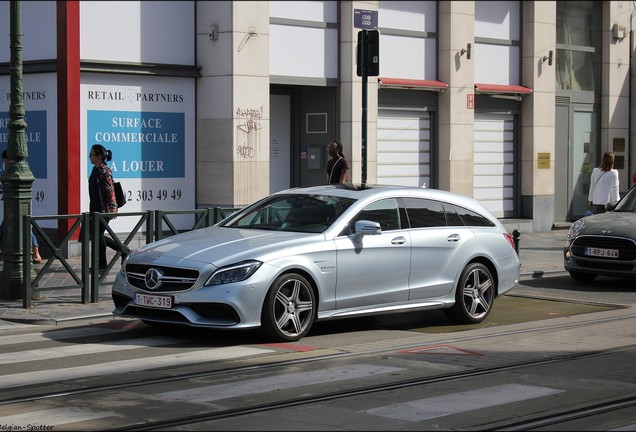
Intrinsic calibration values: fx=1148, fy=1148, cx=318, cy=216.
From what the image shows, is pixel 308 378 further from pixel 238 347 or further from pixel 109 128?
pixel 109 128

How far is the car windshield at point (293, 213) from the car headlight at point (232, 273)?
106cm

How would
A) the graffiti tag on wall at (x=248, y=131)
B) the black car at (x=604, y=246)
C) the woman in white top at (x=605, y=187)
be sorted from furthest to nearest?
1. the woman in white top at (x=605, y=187)
2. the graffiti tag on wall at (x=248, y=131)
3. the black car at (x=604, y=246)

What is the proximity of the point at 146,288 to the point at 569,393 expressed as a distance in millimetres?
4383

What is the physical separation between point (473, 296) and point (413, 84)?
37.4 feet

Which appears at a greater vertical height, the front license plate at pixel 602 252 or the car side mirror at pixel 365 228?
the car side mirror at pixel 365 228

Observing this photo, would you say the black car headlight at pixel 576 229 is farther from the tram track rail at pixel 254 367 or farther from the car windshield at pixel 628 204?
the tram track rail at pixel 254 367

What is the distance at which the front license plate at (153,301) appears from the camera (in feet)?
35.8

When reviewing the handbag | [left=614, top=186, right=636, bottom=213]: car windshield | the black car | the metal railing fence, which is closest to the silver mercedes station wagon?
the metal railing fence

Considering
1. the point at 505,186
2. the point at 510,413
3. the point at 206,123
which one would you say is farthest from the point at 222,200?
the point at 510,413

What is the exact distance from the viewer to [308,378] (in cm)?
916

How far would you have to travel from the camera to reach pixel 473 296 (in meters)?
A: 12.8

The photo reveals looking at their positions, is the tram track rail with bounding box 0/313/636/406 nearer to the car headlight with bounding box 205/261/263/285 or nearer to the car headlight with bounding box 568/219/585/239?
the car headlight with bounding box 205/261/263/285

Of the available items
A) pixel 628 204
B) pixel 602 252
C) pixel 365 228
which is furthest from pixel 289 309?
pixel 628 204

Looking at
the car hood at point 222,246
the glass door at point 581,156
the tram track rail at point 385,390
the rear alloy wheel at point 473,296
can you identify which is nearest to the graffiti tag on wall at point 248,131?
the rear alloy wheel at point 473,296
